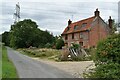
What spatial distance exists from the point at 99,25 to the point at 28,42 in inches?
1347

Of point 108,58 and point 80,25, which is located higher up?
point 80,25

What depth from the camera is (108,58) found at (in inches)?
611

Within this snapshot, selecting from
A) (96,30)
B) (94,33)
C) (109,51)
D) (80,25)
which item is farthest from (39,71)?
(80,25)

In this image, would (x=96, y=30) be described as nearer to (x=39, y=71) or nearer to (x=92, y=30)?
(x=92, y=30)

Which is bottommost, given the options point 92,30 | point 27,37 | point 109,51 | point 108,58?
point 108,58

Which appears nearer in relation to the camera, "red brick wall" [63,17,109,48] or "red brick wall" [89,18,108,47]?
"red brick wall" [63,17,109,48]

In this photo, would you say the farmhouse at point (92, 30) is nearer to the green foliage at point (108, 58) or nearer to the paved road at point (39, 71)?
the paved road at point (39, 71)

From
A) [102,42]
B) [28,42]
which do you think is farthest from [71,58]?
[28,42]

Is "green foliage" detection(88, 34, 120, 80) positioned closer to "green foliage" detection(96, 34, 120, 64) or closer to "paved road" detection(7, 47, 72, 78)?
"green foliage" detection(96, 34, 120, 64)

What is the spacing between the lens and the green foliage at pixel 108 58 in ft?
46.7

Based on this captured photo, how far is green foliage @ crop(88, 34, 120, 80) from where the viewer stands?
46.7 feet

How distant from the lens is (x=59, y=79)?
1449 centimetres

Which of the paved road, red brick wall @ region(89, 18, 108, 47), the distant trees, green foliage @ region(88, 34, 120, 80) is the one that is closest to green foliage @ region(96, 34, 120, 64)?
green foliage @ region(88, 34, 120, 80)

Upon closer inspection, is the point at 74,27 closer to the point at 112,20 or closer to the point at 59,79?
the point at 112,20
